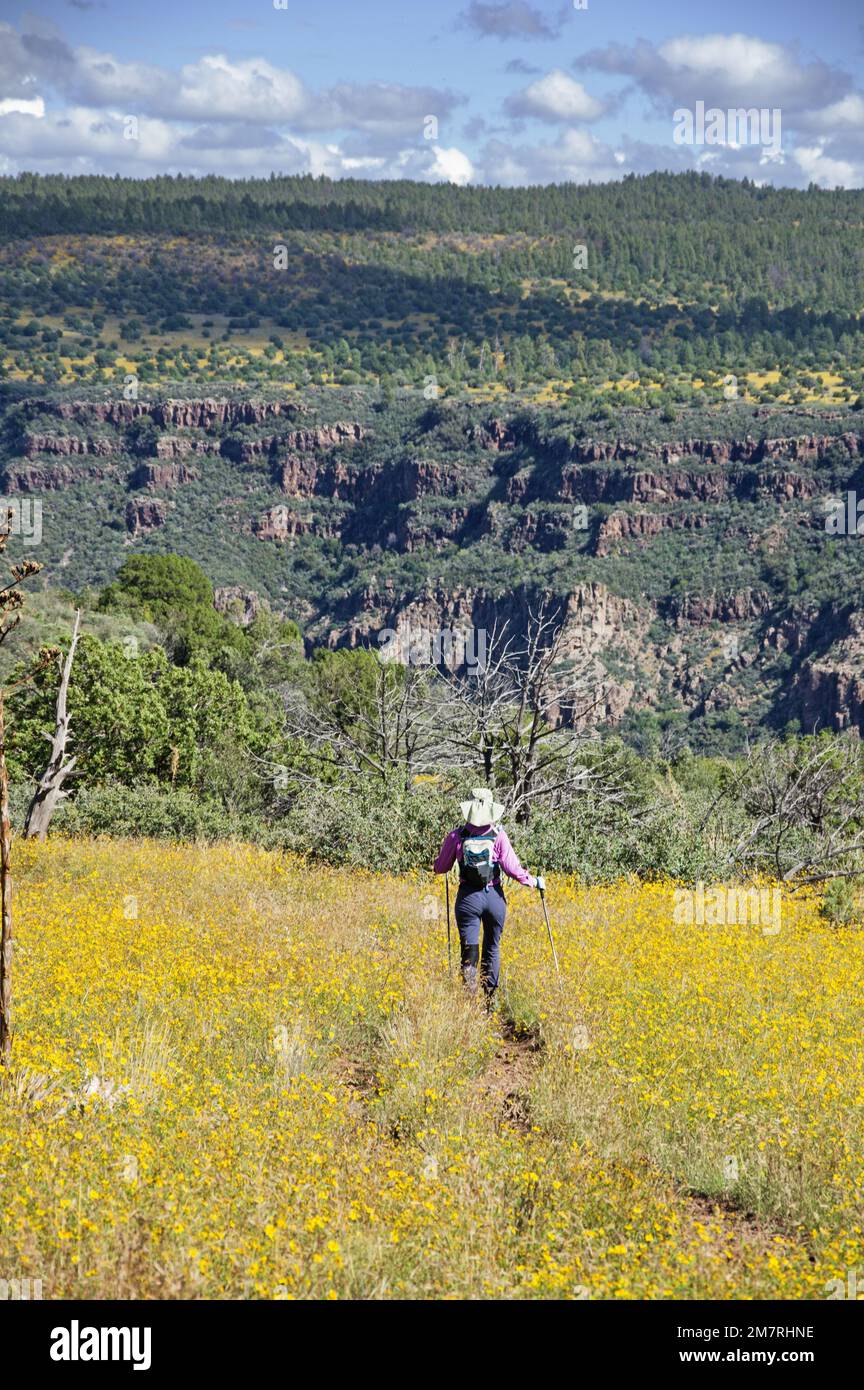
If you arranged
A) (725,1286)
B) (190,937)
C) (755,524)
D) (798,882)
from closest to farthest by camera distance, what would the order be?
(725,1286) → (190,937) → (798,882) → (755,524)

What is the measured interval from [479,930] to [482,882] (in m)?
0.36

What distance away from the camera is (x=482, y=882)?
8.17 meters

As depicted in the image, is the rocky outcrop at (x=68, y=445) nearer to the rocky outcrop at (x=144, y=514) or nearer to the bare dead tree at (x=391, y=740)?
the rocky outcrop at (x=144, y=514)

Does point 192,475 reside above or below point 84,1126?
above

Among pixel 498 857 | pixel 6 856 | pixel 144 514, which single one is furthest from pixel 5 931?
pixel 144 514

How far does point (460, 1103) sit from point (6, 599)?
3.48 meters

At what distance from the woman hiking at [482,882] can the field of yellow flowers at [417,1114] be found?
251mm

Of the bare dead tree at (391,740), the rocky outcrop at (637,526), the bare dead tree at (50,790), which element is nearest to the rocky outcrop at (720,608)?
the rocky outcrop at (637,526)

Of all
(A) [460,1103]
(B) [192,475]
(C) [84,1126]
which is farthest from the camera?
(B) [192,475]

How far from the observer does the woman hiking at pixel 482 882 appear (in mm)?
8172

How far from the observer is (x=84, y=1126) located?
18.3ft

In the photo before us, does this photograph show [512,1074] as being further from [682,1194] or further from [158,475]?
[158,475]
